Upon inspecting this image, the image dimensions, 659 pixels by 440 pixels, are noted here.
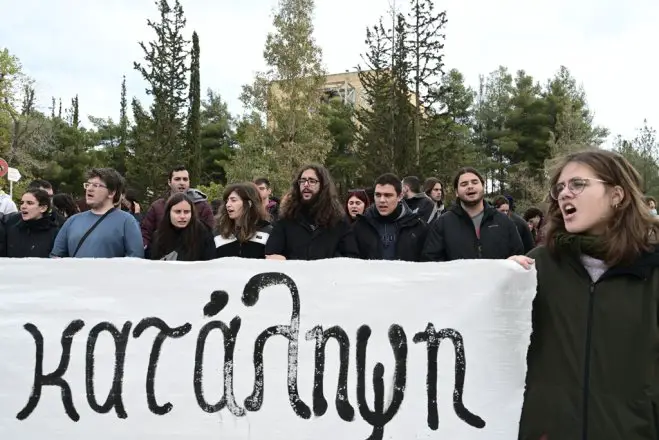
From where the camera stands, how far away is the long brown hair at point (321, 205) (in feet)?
13.1

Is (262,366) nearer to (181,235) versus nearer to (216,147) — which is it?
(181,235)

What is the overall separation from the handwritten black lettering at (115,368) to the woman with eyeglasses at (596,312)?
1810 millimetres

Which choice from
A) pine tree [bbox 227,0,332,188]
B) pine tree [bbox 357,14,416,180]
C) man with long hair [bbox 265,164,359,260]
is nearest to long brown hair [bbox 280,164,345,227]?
man with long hair [bbox 265,164,359,260]

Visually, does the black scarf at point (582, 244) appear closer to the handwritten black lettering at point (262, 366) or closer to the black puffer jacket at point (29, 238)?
the handwritten black lettering at point (262, 366)

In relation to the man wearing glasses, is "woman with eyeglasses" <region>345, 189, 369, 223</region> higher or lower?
higher

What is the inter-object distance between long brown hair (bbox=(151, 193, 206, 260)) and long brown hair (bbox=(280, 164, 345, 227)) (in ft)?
2.21

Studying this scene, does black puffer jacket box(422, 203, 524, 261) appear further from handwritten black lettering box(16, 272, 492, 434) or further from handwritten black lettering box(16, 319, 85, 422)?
handwritten black lettering box(16, 319, 85, 422)

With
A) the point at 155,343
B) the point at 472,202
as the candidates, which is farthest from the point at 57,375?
the point at 472,202

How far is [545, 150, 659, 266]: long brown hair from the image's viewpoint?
1919mm

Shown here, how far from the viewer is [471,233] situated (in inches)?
157

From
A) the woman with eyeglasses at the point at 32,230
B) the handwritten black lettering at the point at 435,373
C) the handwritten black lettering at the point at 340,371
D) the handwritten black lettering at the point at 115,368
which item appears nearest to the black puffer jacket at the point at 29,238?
the woman with eyeglasses at the point at 32,230

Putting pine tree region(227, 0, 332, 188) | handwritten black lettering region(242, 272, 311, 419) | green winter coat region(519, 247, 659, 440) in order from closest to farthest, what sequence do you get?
green winter coat region(519, 247, 659, 440) < handwritten black lettering region(242, 272, 311, 419) < pine tree region(227, 0, 332, 188)

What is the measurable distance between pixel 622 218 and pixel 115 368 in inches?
90.2

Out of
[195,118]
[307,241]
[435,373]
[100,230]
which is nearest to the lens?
[435,373]
